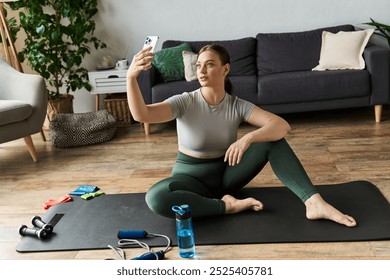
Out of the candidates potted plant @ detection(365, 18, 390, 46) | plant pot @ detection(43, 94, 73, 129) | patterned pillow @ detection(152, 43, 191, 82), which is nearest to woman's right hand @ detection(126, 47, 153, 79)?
patterned pillow @ detection(152, 43, 191, 82)

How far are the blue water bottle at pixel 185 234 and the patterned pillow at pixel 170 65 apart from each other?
2333 millimetres

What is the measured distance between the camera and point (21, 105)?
12.1ft

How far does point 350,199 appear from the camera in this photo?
2641 mm

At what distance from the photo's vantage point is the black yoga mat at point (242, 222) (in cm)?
232

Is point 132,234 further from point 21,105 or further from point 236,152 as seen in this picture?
point 21,105

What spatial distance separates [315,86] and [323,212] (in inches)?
75.6

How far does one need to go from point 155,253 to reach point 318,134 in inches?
83.0

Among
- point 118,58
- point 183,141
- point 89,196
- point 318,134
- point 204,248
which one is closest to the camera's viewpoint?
point 204,248

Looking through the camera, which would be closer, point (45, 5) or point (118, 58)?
point (45, 5)

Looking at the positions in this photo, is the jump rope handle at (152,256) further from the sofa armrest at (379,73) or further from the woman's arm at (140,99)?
the sofa armrest at (379,73)

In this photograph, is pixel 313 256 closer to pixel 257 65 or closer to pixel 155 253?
pixel 155 253

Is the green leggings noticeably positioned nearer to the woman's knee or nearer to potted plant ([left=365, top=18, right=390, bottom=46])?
the woman's knee

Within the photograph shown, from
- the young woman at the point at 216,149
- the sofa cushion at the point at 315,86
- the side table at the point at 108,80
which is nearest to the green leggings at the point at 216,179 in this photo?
the young woman at the point at 216,149

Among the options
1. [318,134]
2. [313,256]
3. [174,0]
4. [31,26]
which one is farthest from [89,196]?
[174,0]
